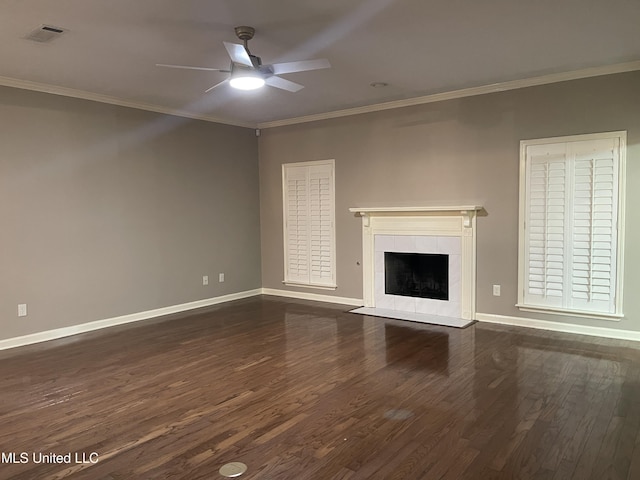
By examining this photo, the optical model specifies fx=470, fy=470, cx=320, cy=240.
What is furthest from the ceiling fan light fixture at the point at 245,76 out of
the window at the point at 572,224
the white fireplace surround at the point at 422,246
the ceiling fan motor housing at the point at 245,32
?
the window at the point at 572,224

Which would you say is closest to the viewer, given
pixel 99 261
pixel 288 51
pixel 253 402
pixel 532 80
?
pixel 253 402

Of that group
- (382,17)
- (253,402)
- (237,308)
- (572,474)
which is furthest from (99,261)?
(572,474)

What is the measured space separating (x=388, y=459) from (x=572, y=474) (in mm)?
896

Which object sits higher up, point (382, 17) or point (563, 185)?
point (382, 17)

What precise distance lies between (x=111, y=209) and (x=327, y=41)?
128 inches

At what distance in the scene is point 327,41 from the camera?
3.69 m

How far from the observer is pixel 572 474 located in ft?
7.59

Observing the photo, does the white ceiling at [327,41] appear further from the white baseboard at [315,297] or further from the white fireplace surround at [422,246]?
the white baseboard at [315,297]

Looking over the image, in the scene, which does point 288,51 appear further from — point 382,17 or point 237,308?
point 237,308

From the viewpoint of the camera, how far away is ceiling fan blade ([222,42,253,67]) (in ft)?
10.2

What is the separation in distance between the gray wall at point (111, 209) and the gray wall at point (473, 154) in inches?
41.1

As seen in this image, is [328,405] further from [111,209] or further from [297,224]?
[297,224]

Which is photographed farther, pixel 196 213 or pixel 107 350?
pixel 196 213

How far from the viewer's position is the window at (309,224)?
6.62m
